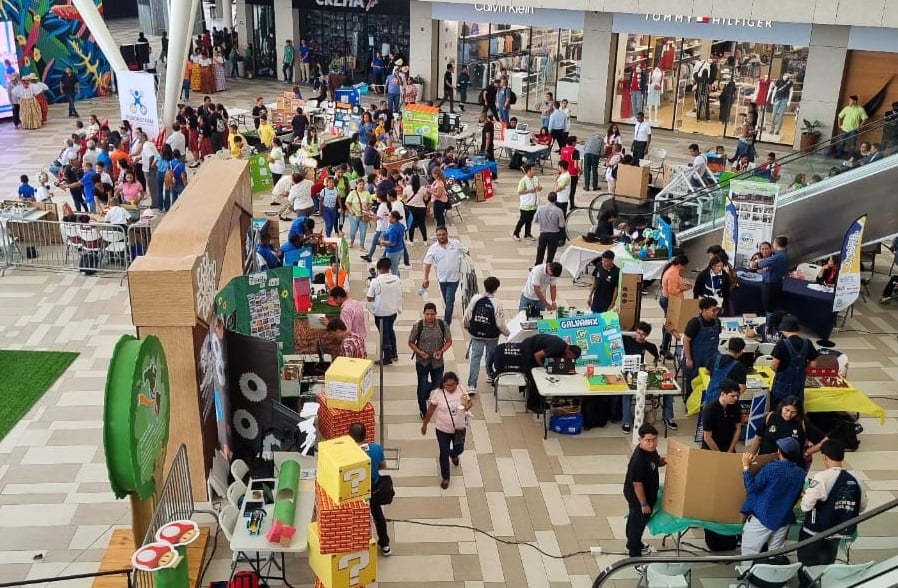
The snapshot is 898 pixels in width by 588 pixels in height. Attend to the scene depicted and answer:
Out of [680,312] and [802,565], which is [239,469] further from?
[680,312]

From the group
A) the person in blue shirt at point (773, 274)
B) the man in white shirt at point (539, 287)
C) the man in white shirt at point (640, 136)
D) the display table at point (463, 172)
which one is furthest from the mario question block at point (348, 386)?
the man in white shirt at point (640, 136)

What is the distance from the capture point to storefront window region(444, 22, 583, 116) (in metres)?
31.1

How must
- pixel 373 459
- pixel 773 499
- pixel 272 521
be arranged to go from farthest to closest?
pixel 373 459 → pixel 272 521 → pixel 773 499

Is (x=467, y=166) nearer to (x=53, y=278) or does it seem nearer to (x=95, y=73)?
(x=53, y=278)

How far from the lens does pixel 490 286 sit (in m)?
12.5

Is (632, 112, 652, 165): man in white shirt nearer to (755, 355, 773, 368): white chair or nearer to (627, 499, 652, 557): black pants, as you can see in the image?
(755, 355, 773, 368): white chair

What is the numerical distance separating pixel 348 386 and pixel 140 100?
15.2 m

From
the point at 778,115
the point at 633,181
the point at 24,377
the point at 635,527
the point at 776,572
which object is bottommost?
the point at 24,377

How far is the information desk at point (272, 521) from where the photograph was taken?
29.0ft

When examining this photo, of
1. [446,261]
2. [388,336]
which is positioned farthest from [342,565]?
[446,261]

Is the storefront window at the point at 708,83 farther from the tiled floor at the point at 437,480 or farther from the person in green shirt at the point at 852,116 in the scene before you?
the tiled floor at the point at 437,480

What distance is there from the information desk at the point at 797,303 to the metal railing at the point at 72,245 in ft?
35.0

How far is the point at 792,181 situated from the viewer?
17578mm

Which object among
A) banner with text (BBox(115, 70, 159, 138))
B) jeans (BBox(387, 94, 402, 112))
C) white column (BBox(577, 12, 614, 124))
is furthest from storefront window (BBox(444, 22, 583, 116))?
banner with text (BBox(115, 70, 159, 138))
